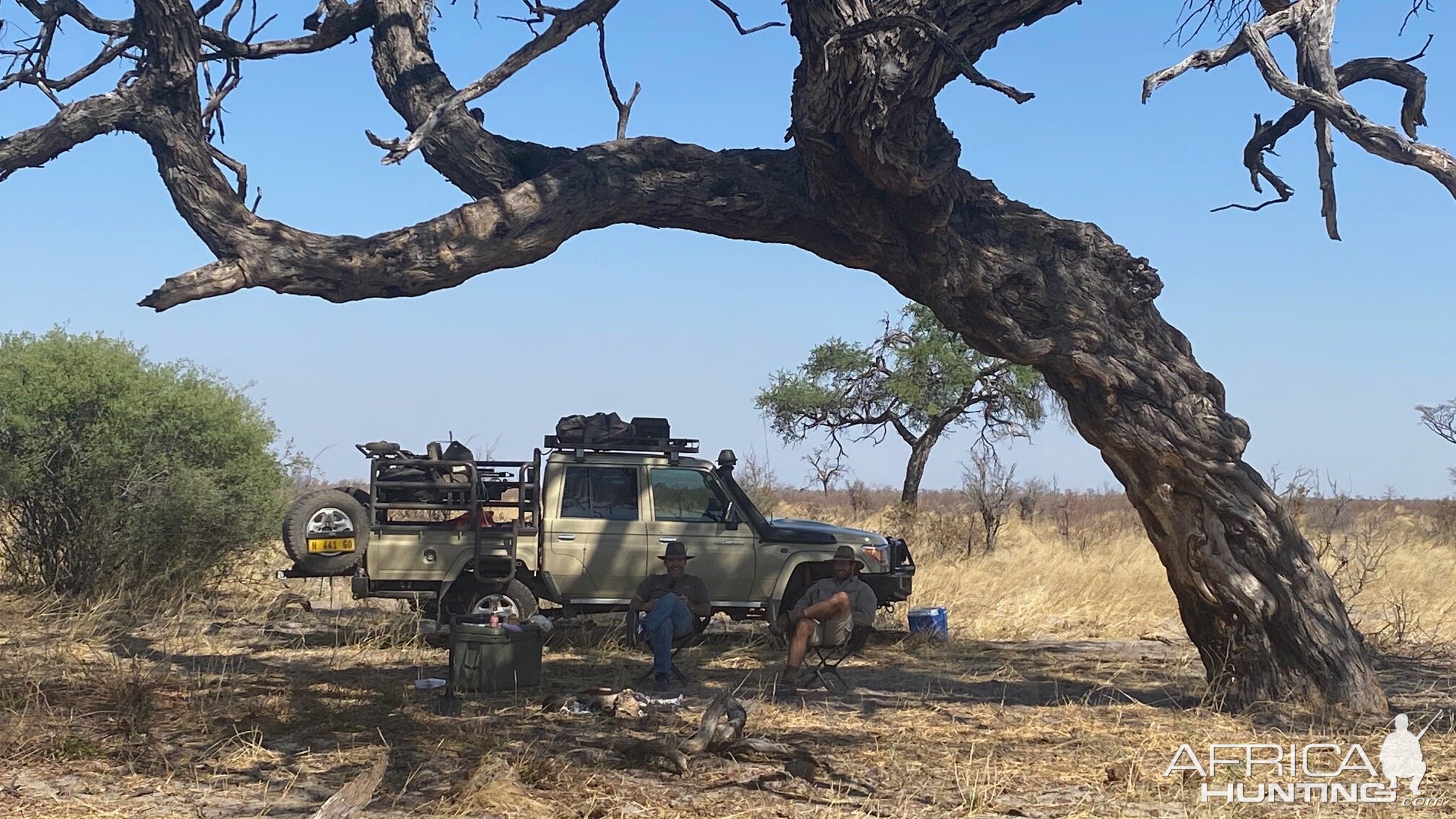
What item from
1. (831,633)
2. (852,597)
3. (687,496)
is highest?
(687,496)

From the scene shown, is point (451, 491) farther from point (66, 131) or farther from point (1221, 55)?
point (1221, 55)

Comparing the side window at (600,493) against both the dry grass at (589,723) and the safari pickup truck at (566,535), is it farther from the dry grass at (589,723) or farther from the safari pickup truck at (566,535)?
the dry grass at (589,723)

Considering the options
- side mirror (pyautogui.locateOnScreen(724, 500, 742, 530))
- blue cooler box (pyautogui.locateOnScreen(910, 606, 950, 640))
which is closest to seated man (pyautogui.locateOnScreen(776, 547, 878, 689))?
side mirror (pyautogui.locateOnScreen(724, 500, 742, 530))

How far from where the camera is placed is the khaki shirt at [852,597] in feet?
30.3

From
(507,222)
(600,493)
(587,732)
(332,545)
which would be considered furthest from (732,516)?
(507,222)

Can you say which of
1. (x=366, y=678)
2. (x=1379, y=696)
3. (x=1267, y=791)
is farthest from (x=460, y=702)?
(x=1379, y=696)

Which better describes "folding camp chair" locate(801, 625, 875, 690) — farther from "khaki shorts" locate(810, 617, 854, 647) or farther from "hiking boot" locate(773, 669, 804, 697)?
"hiking boot" locate(773, 669, 804, 697)

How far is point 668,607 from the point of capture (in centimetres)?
931

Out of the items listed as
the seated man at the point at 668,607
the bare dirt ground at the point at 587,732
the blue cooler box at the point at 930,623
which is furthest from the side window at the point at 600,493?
the blue cooler box at the point at 930,623

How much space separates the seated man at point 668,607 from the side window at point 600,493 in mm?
1608

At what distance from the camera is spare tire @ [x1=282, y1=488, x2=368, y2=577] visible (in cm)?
1030

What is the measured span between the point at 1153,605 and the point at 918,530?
7084mm

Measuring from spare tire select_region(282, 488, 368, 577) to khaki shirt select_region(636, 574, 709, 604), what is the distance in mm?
2528

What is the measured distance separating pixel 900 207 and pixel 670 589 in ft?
11.0
